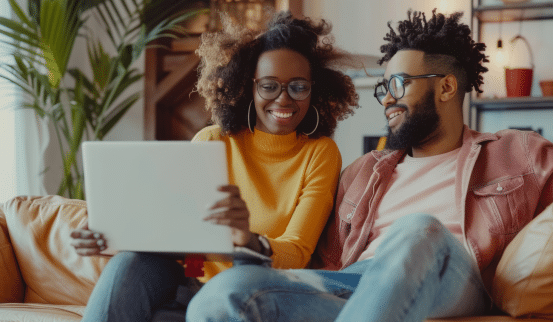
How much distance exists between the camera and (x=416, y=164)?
1614 millimetres

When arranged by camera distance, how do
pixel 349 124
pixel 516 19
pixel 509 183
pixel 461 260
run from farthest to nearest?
pixel 349 124 < pixel 516 19 < pixel 509 183 < pixel 461 260

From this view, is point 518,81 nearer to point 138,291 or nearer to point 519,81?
point 519,81

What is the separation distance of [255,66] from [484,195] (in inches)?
30.6

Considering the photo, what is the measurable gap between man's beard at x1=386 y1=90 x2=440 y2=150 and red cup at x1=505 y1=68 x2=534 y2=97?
162 centimetres

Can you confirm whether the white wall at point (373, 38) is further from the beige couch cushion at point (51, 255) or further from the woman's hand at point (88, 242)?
the woman's hand at point (88, 242)

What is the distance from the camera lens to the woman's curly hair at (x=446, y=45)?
5.35 feet

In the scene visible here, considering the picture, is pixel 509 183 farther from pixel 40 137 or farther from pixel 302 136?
pixel 40 137

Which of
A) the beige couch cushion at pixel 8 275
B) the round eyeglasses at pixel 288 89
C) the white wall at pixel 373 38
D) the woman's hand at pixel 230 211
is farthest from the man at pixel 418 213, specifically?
the white wall at pixel 373 38

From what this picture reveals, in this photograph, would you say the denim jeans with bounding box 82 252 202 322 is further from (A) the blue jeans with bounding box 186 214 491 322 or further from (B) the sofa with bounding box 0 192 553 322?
(B) the sofa with bounding box 0 192 553 322

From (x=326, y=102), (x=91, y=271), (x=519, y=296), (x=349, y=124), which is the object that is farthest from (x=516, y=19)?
(x=91, y=271)

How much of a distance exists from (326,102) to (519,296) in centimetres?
86

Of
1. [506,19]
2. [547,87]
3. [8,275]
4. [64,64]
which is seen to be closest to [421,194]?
[8,275]

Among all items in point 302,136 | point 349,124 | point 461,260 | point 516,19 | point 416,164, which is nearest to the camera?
point 461,260

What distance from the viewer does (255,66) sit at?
1.75 meters
